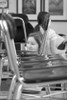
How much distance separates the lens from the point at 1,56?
2965mm

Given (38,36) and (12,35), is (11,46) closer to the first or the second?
(12,35)

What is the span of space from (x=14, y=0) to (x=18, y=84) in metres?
4.16

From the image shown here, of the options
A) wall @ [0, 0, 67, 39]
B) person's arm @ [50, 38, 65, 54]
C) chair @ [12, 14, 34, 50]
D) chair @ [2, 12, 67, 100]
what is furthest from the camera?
wall @ [0, 0, 67, 39]

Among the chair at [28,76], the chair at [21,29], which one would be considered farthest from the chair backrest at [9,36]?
the chair at [21,29]

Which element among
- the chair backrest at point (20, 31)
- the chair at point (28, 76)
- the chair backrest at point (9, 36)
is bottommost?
the chair backrest at point (20, 31)

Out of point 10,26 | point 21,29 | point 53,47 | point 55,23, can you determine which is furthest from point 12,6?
point 10,26

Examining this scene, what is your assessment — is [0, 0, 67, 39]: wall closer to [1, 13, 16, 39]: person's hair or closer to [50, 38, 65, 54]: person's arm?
[50, 38, 65, 54]: person's arm

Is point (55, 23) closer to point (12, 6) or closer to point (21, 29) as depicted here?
point (12, 6)

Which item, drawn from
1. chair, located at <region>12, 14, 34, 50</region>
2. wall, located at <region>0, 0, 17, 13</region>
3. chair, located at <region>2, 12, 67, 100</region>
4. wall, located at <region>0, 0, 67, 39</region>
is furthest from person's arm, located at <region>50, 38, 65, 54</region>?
wall, located at <region>0, 0, 17, 13</region>

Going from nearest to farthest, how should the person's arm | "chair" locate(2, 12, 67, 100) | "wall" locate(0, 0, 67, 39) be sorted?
1. "chair" locate(2, 12, 67, 100)
2. the person's arm
3. "wall" locate(0, 0, 67, 39)

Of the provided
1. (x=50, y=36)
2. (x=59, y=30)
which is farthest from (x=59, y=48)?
(x=59, y=30)

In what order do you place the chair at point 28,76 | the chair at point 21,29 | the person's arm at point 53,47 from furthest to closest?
1. the chair at point 21,29
2. the person's arm at point 53,47
3. the chair at point 28,76

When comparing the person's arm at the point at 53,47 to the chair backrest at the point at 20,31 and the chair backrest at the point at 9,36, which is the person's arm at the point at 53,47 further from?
the chair backrest at the point at 9,36

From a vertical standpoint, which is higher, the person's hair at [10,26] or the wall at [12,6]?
the person's hair at [10,26]
